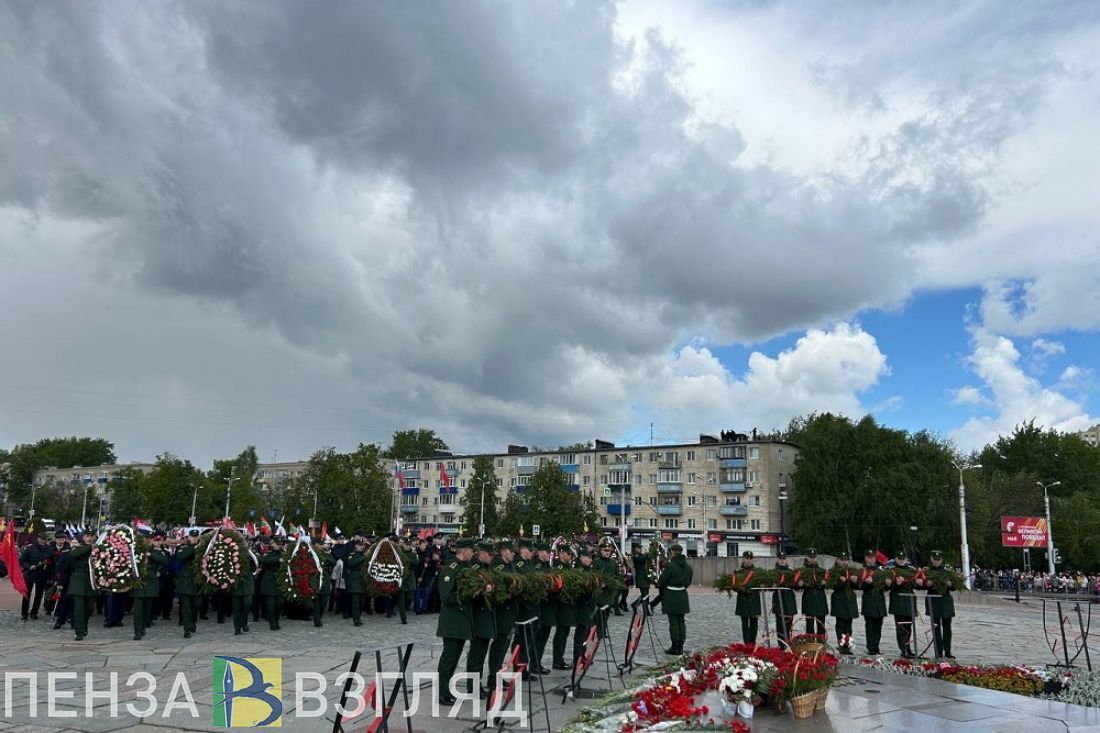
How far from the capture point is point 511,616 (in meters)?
Answer: 10.7

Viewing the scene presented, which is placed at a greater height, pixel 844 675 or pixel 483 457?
pixel 483 457

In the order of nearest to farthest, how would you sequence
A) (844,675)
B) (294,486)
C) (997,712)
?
(997,712)
(844,675)
(294,486)

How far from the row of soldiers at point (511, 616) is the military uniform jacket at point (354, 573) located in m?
6.21

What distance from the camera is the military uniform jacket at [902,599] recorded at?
48.4 ft

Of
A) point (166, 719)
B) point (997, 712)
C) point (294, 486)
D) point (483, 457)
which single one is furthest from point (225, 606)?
point (294, 486)

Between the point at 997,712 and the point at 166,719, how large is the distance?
981 centimetres

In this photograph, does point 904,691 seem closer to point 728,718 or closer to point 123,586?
point 728,718

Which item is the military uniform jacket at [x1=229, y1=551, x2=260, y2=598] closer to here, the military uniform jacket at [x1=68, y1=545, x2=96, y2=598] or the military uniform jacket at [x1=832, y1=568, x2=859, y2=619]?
the military uniform jacket at [x1=68, y1=545, x2=96, y2=598]

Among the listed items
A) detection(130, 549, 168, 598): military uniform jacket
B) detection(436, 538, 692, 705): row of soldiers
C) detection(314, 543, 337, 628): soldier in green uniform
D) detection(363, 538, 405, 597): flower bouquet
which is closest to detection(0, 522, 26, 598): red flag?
detection(130, 549, 168, 598): military uniform jacket

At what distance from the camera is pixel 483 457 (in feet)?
276

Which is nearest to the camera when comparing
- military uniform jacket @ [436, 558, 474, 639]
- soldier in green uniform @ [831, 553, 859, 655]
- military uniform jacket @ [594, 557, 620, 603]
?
military uniform jacket @ [436, 558, 474, 639]

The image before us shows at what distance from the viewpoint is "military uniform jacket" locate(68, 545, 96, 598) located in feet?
49.2

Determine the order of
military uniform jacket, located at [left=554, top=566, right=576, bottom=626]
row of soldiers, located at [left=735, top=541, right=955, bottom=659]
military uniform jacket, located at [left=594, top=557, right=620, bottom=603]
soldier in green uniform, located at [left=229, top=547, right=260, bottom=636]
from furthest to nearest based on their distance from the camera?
soldier in green uniform, located at [left=229, top=547, right=260, bottom=636]
row of soldiers, located at [left=735, top=541, right=955, bottom=659]
military uniform jacket, located at [left=594, top=557, right=620, bottom=603]
military uniform jacket, located at [left=554, top=566, right=576, bottom=626]

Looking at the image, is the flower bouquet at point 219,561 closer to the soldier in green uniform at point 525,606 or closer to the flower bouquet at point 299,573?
the flower bouquet at point 299,573
